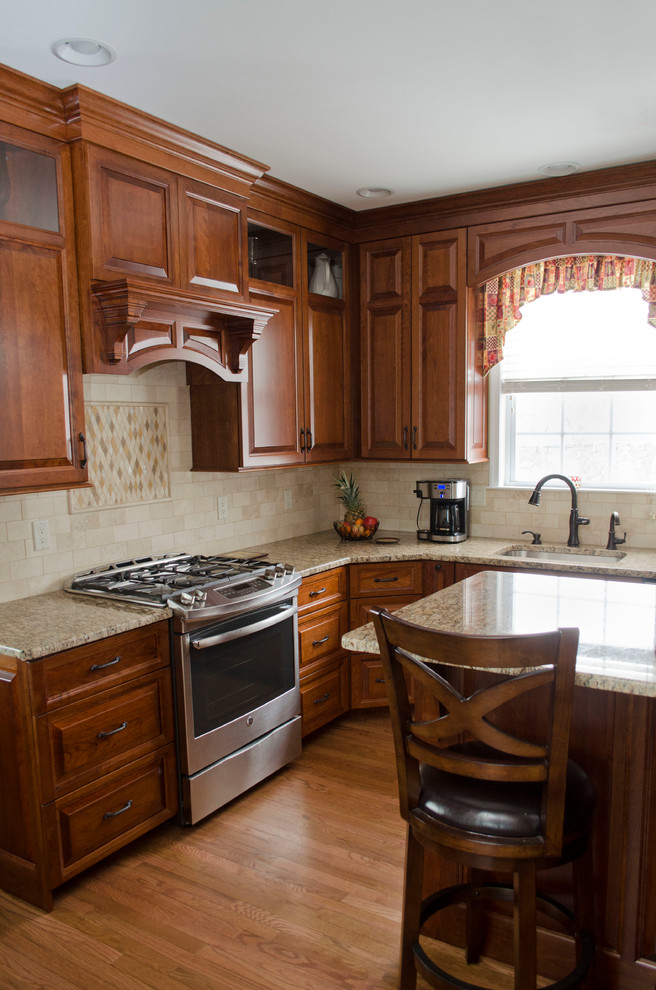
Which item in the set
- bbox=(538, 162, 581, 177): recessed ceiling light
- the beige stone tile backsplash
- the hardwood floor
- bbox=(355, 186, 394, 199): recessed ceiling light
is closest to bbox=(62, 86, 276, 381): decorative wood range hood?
the beige stone tile backsplash

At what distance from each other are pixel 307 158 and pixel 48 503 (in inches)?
72.0

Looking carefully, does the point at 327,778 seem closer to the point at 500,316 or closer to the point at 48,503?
the point at 48,503

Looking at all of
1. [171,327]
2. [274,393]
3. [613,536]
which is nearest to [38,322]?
[171,327]

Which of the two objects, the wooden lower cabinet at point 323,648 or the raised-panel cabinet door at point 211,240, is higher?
the raised-panel cabinet door at point 211,240

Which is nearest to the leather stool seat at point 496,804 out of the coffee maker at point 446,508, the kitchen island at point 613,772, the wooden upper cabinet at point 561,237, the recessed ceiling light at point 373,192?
the kitchen island at point 613,772

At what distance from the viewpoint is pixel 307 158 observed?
3.17m

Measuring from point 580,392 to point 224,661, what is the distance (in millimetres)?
2374

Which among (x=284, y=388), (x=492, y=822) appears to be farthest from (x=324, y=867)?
(x=284, y=388)

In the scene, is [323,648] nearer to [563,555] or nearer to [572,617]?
[563,555]

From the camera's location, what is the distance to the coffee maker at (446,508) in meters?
4.00

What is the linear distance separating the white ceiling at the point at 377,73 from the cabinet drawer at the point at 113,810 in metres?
2.33

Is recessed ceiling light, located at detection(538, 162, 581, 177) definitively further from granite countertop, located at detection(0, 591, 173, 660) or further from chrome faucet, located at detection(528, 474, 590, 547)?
granite countertop, located at detection(0, 591, 173, 660)

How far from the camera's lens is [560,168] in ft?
11.1

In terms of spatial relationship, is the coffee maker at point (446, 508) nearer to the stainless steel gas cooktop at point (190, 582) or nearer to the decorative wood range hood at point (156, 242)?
the stainless steel gas cooktop at point (190, 582)
